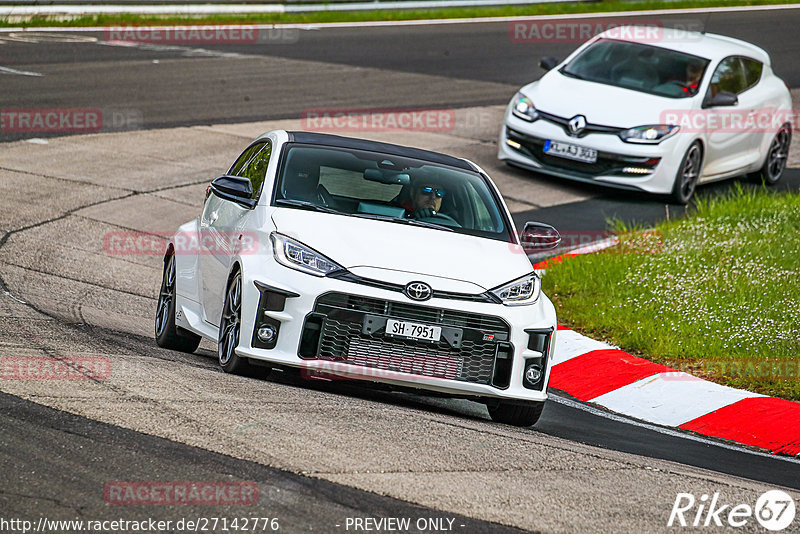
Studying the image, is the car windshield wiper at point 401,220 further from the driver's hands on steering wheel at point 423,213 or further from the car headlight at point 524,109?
the car headlight at point 524,109

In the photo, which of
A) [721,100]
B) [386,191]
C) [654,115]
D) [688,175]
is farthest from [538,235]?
[721,100]

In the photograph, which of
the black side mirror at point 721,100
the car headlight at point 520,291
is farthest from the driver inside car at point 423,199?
the black side mirror at point 721,100

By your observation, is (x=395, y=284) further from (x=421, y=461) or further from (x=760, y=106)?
(x=760, y=106)

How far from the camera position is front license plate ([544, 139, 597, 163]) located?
15125 millimetres

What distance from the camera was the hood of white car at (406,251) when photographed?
22.9ft

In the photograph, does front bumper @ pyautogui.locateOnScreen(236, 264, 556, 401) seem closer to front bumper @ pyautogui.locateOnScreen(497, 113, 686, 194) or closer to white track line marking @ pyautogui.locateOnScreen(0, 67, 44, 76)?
front bumper @ pyautogui.locateOnScreen(497, 113, 686, 194)

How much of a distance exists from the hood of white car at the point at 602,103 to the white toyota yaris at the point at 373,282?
286 inches

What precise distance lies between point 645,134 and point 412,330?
887 cm

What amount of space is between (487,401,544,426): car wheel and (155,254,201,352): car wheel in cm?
222

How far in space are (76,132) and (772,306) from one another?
9.89m

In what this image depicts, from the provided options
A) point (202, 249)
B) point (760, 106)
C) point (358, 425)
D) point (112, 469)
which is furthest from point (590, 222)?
point (112, 469)

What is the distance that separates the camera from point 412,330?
688cm

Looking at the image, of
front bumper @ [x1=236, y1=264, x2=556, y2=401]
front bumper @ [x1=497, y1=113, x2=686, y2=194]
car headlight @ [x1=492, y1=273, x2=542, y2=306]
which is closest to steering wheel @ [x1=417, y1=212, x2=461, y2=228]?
car headlight @ [x1=492, y1=273, x2=542, y2=306]

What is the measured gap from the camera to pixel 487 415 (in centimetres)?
794
